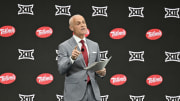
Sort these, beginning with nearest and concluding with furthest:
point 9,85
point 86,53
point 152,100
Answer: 1. point 86,53
2. point 9,85
3. point 152,100

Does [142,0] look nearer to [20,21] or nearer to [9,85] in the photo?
[20,21]

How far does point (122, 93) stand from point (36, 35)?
1.61 metres

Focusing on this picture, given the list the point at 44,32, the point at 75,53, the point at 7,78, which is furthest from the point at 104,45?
the point at 75,53

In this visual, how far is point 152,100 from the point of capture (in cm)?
455

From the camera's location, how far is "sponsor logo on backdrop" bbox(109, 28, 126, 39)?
443 centimetres

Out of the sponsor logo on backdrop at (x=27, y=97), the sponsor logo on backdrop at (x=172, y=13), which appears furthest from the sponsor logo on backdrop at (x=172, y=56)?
the sponsor logo on backdrop at (x=27, y=97)

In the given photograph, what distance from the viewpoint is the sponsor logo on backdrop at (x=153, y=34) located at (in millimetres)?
4520

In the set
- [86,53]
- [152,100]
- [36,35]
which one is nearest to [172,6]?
[152,100]

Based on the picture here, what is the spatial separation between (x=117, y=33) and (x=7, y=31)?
168cm

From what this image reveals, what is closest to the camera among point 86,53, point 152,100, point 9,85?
point 86,53

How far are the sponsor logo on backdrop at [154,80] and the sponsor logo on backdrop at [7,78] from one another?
2095 millimetres

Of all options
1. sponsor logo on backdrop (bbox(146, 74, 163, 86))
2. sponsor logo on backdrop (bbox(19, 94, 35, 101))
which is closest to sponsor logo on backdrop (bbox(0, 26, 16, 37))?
sponsor logo on backdrop (bbox(19, 94, 35, 101))

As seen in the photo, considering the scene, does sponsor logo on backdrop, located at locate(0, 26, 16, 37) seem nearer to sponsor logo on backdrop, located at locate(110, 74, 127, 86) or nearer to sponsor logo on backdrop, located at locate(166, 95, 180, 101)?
sponsor logo on backdrop, located at locate(110, 74, 127, 86)

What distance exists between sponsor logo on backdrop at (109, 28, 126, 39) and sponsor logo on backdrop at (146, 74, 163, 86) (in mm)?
804
